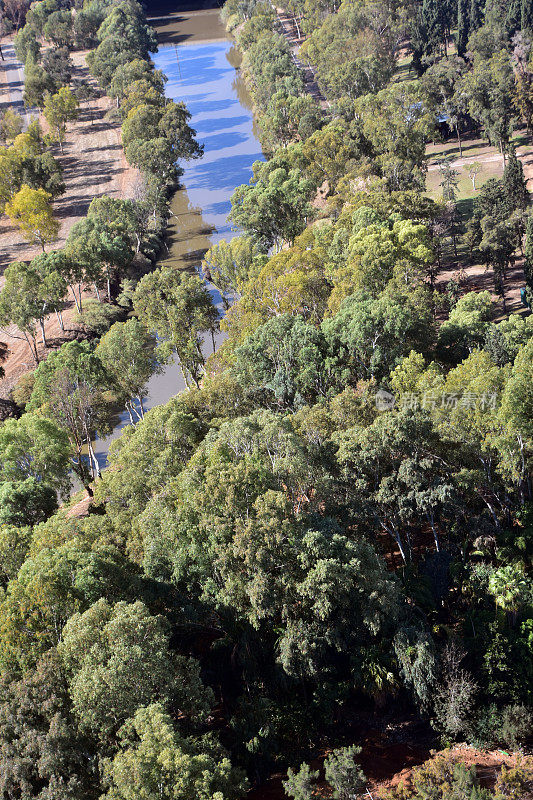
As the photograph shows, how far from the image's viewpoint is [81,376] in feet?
132

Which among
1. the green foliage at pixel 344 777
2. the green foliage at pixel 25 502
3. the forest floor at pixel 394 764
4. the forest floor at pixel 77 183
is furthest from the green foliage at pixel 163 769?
the forest floor at pixel 77 183

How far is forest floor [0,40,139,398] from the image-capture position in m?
58.0

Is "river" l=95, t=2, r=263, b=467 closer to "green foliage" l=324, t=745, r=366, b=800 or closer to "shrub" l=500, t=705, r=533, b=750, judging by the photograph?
"green foliage" l=324, t=745, r=366, b=800

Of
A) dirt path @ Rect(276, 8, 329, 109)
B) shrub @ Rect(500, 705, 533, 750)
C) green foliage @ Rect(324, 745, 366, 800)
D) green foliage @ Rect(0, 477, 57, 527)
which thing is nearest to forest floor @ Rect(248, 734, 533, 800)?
shrub @ Rect(500, 705, 533, 750)

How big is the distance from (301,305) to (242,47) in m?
83.4

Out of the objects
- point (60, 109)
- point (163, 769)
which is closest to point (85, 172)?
point (60, 109)

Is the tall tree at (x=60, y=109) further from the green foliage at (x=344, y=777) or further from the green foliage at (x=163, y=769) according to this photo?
the green foliage at (x=344, y=777)

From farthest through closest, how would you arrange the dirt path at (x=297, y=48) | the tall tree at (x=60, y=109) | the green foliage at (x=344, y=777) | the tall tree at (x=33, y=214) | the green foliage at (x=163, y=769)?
the dirt path at (x=297, y=48) < the tall tree at (x=60, y=109) < the tall tree at (x=33, y=214) < the green foliage at (x=344, y=777) < the green foliage at (x=163, y=769)

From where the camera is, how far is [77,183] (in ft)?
284

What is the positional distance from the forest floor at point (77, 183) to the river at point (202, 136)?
7711mm

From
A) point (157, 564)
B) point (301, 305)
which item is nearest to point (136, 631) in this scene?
point (157, 564)

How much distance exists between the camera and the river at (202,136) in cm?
6900

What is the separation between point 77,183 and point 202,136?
726 inches

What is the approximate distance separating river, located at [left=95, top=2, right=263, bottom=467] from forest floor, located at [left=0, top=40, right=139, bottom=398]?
304 inches
